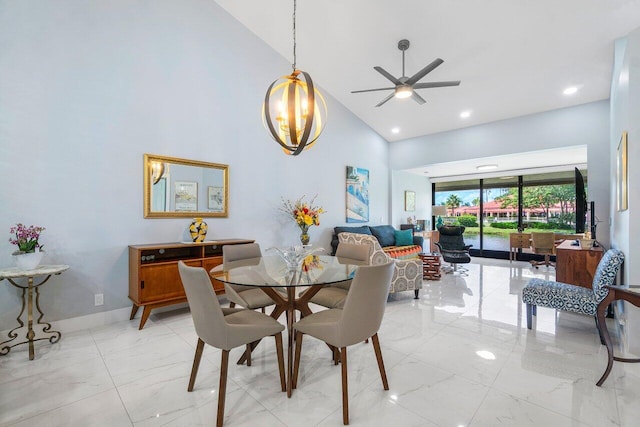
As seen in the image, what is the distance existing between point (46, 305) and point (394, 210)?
6664 millimetres

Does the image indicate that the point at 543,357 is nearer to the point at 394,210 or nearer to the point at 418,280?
the point at 418,280

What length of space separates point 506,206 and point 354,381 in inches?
300

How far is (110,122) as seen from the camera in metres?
3.22

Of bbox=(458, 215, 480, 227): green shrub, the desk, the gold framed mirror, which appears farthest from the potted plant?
bbox=(458, 215, 480, 227): green shrub

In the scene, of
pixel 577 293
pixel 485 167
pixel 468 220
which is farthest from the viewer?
pixel 468 220

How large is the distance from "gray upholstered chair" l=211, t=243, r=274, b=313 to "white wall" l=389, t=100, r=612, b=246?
5192 millimetres

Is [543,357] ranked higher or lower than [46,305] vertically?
lower

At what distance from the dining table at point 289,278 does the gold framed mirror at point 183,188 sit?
1505 millimetres

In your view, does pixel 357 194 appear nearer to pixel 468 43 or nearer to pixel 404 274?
pixel 404 274

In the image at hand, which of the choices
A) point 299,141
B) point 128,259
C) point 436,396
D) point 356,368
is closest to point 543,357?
point 436,396

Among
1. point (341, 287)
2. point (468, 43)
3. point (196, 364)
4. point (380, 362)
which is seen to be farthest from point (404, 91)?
point (196, 364)

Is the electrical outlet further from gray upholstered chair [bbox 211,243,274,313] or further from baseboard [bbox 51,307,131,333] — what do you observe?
gray upholstered chair [bbox 211,243,274,313]

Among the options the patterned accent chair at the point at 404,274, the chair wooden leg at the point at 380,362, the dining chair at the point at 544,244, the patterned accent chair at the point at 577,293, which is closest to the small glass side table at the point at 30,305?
the chair wooden leg at the point at 380,362

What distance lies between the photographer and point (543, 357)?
2467 mm
